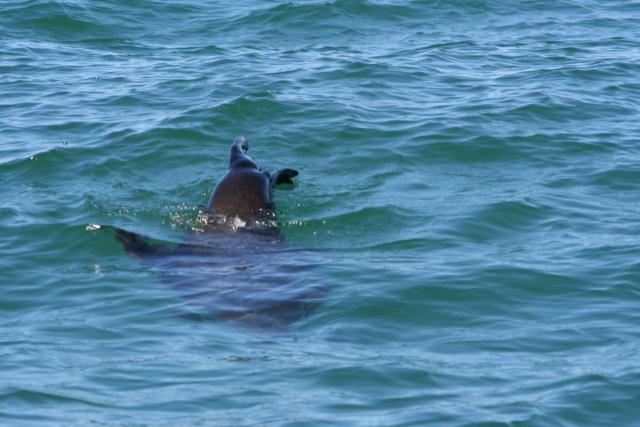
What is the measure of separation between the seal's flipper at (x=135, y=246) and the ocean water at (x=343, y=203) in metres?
0.09

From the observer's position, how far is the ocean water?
302 inches

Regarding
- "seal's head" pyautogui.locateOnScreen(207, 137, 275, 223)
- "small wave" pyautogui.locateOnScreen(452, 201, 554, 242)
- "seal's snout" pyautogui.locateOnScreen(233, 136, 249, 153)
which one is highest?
"seal's snout" pyautogui.locateOnScreen(233, 136, 249, 153)

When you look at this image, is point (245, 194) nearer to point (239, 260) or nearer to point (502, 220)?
point (239, 260)

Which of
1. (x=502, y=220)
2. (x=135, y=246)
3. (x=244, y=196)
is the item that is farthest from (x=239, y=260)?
(x=502, y=220)

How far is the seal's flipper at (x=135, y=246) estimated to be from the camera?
10.2 metres

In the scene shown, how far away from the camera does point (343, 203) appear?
38.3ft

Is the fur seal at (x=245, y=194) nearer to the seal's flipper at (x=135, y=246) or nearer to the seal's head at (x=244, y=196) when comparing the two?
the seal's head at (x=244, y=196)

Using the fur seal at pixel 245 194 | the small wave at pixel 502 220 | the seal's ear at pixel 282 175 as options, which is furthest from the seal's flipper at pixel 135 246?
the small wave at pixel 502 220

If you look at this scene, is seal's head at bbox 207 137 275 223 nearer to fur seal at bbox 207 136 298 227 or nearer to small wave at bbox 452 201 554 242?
fur seal at bbox 207 136 298 227

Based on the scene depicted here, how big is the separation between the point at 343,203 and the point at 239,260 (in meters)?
1.97

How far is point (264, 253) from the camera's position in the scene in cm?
1021

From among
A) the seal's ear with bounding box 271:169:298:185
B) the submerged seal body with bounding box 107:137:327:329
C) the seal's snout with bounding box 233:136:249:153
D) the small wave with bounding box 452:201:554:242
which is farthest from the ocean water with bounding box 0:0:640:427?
the seal's snout with bounding box 233:136:249:153

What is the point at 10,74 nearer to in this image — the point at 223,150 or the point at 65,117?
the point at 65,117

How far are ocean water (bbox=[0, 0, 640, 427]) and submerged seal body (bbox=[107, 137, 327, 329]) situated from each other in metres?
0.13
